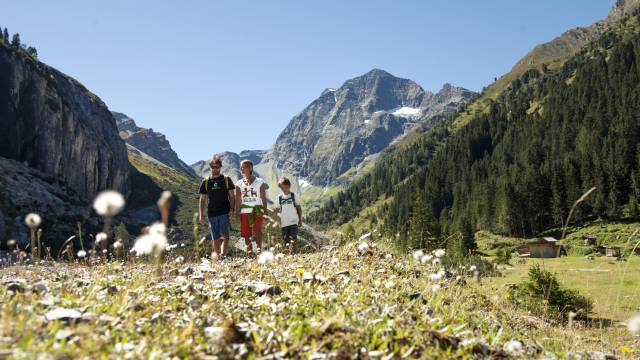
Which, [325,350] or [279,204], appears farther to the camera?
[279,204]

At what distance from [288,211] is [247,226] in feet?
5.22

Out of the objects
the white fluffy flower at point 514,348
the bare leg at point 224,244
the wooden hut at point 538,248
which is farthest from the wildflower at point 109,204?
the wooden hut at point 538,248

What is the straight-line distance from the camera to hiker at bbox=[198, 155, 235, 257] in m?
12.3

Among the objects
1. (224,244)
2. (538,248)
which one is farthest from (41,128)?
(224,244)

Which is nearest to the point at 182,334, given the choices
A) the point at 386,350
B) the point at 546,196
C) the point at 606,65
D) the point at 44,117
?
the point at 386,350

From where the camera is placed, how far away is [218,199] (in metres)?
12.4

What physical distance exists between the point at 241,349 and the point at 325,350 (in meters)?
0.72

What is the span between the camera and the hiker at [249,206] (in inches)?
500

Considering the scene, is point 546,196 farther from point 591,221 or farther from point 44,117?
point 44,117

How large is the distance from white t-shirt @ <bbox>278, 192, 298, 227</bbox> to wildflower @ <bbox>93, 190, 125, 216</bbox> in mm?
10911

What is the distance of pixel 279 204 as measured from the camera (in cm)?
1404

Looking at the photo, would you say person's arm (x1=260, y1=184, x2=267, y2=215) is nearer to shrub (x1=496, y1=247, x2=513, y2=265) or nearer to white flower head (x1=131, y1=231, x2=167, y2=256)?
white flower head (x1=131, y1=231, x2=167, y2=256)

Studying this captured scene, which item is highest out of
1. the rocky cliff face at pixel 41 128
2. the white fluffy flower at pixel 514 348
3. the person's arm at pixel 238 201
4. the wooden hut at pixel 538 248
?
the rocky cliff face at pixel 41 128

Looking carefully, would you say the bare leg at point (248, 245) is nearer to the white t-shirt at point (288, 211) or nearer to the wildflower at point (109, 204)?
the white t-shirt at point (288, 211)
